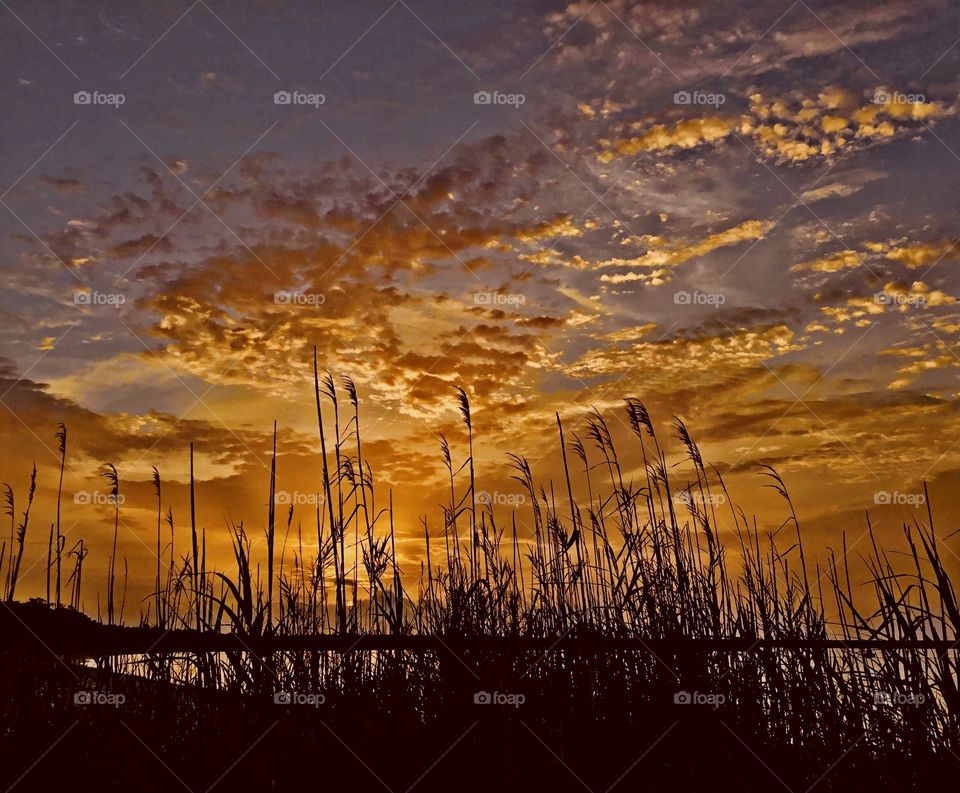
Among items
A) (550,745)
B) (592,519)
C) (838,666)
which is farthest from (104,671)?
(838,666)

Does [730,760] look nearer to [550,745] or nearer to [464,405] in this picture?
[550,745]

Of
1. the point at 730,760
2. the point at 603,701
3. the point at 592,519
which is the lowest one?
the point at 730,760

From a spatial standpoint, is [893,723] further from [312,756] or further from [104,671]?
[104,671]

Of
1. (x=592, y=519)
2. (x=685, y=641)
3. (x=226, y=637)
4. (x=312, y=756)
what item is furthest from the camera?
(x=592, y=519)

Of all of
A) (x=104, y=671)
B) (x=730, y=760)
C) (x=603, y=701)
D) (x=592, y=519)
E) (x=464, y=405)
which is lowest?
(x=730, y=760)

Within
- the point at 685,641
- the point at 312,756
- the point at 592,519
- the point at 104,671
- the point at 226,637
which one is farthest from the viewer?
the point at 592,519

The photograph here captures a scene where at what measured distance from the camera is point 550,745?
3994 mm

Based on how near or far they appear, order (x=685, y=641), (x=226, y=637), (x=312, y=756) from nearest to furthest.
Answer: (x=312, y=756), (x=226, y=637), (x=685, y=641)

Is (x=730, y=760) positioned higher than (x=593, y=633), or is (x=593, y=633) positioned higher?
(x=593, y=633)

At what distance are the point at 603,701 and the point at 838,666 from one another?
1.36 m

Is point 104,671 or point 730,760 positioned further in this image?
point 104,671

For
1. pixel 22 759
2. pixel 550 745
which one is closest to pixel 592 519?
pixel 550 745

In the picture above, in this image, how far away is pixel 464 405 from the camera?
596cm

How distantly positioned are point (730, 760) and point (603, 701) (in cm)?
69
